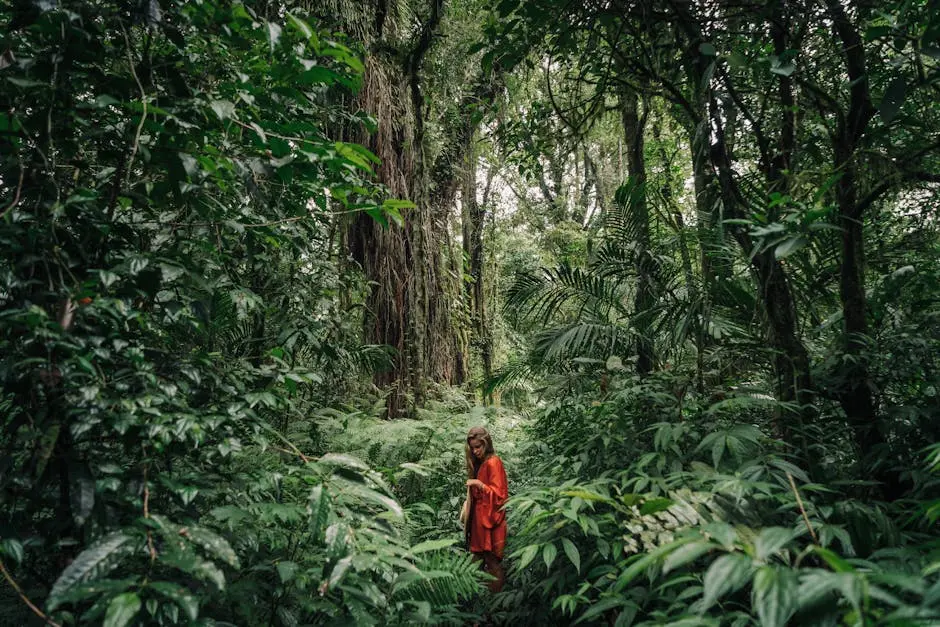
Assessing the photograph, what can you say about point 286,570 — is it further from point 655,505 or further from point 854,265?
point 854,265

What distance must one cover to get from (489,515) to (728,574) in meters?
2.89

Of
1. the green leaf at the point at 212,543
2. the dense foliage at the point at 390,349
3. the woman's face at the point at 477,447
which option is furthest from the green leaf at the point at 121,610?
the woman's face at the point at 477,447

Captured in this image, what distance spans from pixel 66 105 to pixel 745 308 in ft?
11.7

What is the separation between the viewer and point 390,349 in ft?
17.9

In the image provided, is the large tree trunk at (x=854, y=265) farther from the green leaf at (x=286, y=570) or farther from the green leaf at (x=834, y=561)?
the green leaf at (x=286, y=570)

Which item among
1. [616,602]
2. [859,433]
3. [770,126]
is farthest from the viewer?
[770,126]

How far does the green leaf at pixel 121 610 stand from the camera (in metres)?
1.05

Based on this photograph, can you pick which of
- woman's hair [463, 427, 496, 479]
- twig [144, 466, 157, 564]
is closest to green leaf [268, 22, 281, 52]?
twig [144, 466, 157, 564]

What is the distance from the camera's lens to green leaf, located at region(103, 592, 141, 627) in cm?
105

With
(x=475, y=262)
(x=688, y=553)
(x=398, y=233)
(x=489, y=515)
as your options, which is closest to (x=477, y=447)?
(x=489, y=515)

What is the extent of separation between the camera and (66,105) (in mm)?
1521

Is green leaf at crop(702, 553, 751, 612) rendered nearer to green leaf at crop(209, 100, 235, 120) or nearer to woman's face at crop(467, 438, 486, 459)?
green leaf at crop(209, 100, 235, 120)

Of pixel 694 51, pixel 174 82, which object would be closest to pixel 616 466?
pixel 694 51

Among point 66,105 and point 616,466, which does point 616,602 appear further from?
point 66,105
